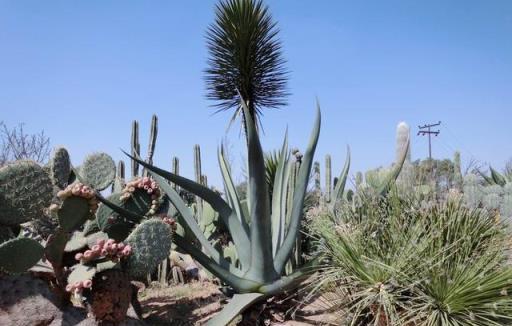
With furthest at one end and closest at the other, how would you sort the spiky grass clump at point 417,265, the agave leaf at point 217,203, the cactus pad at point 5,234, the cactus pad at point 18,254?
the cactus pad at point 5,234
the agave leaf at point 217,203
the cactus pad at point 18,254
the spiky grass clump at point 417,265

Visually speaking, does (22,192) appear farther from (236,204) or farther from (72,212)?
(236,204)

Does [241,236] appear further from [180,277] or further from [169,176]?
[180,277]

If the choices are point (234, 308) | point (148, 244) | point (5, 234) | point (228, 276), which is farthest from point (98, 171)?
point (234, 308)

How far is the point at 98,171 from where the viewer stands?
3586mm

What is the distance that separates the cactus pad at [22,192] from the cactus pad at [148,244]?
2.13ft

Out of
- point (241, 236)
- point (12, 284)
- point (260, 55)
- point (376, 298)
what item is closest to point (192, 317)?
point (241, 236)

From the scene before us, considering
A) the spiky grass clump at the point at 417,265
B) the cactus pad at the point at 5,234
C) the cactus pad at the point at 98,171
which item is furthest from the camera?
the cactus pad at the point at 98,171

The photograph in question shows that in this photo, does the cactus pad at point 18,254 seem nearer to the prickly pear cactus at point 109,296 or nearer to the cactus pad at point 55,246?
the cactus pad at point 55,246

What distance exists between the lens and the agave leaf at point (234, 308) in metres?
2.89

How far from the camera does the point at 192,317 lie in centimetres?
416

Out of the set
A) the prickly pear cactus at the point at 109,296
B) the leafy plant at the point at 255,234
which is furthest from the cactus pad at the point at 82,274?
the leafy plant at the point at 255,234

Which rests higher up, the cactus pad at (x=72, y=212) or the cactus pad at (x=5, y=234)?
the cactus pad at (x=72, y=212)

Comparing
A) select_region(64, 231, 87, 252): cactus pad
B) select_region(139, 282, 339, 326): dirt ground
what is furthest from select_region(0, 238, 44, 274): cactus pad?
select_region(139, 282, 339, 326): dirt ground

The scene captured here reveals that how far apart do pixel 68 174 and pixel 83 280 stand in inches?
31.3
